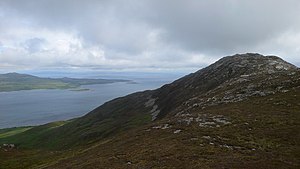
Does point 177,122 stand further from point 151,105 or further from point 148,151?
point 151,105

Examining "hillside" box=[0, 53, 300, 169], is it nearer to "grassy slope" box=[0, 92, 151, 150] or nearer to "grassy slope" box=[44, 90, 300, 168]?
"grassy slope" box=[44, 90, 300, 168]

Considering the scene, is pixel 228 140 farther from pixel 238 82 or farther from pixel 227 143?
pixel 238 82

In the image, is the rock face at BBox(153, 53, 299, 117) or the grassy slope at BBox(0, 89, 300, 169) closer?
the grassy slope at BBox(0, 89, 300, 169)

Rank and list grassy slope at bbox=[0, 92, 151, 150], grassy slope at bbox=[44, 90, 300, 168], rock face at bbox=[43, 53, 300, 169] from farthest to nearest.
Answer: grassy slope at bbox=[0, 92, 151, 150] → rock face at bbox=[43, 53, 300, 169] → grassy slope at bbox=[44, 90, 300, 168]

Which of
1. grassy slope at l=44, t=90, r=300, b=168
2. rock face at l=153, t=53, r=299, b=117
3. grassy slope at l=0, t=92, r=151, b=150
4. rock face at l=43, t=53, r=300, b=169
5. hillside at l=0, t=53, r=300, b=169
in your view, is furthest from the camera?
grassy slope at l=0, t=92, r=151, b=150

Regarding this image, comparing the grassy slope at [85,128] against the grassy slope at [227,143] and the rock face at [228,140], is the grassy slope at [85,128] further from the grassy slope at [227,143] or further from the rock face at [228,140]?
the grassy slope at [227,143]

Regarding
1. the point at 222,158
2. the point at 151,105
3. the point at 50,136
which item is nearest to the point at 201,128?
the point at 222,158

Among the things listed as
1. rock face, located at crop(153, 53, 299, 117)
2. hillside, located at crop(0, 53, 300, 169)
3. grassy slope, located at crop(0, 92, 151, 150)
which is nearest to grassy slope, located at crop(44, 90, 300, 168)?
hillside, located at crop(0, 53, 300, 169)

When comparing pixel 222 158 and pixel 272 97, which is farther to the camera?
pixel 272 97

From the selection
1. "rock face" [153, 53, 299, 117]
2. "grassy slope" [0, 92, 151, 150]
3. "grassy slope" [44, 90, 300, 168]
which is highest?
"rock face" [153, 53, 299, 117]

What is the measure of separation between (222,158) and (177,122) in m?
19.9

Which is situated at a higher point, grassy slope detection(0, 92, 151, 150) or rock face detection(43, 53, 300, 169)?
rock face detection(43, 53, 300, 169)

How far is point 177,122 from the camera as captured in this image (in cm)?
4741

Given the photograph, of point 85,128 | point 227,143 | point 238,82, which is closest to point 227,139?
point 227,143
